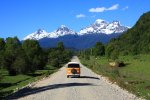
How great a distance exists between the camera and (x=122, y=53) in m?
176

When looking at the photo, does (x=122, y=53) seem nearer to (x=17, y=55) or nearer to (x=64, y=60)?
(x=64, y=60)

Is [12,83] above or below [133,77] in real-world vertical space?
below

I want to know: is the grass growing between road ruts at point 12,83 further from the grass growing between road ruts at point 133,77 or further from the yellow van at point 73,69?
the grass growing between road ruts at point 133,77

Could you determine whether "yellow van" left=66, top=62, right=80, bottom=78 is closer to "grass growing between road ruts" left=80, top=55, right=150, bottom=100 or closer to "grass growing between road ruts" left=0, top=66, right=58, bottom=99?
"grass growing between road ruts" left=80, top=55, right=150, bottom=100

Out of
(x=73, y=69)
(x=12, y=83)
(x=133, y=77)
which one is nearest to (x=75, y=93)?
(x=12, y=83)

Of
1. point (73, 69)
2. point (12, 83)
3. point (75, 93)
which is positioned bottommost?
point (75, 93)

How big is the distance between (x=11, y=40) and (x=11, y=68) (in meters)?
25.1

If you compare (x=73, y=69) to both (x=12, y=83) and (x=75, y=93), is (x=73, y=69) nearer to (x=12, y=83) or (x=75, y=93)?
(x=12, y=83)

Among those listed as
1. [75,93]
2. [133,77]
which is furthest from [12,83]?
[75,93]

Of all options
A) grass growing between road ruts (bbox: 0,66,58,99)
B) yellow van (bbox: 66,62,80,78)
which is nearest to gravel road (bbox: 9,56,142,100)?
grass growing between road ruts (bbox: 0,66,58,99)

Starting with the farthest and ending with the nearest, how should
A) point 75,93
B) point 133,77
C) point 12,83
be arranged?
1. point 133,77
2. point 12,83
3. point 75,93

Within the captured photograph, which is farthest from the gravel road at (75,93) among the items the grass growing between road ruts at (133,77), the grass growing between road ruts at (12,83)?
the grass growing between road ruts at (12,83)

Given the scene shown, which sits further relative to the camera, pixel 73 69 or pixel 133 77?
pixel 73 69

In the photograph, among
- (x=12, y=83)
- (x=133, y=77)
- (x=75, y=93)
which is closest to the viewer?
(x=75, y=93)
